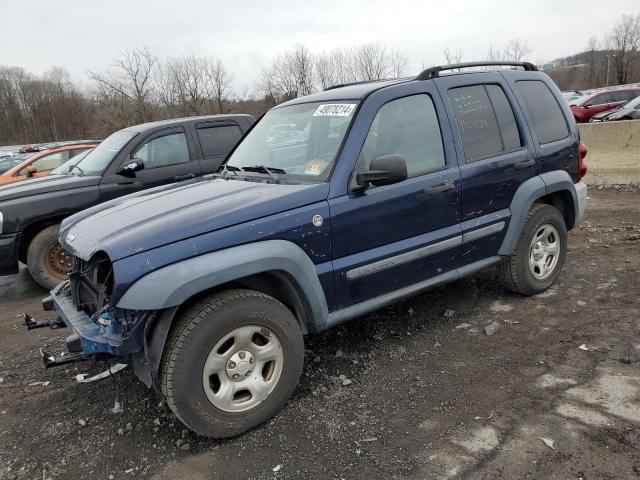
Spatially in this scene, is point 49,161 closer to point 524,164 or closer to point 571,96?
point 524,164

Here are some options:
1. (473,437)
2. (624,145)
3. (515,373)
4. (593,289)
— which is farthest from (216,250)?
(624,145)

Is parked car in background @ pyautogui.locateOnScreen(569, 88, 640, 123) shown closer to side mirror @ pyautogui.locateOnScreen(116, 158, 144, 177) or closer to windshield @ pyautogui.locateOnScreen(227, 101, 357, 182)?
side mirror @ pyautogui.locateOnScreen(116, 158, 144, 177)

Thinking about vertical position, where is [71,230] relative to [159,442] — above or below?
above

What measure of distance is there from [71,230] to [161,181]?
10.2 ft

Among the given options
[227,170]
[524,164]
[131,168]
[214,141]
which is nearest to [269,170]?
[227,170]

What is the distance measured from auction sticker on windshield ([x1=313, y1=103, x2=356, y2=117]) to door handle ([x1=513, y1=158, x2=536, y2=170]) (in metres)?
1.57

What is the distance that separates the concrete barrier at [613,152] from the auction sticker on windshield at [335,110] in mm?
7379

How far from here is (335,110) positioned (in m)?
3.60

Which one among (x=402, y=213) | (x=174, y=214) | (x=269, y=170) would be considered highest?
(x=269, y=170)

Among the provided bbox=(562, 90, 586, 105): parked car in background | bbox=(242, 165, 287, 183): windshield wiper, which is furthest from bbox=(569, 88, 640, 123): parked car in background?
bbox=(242, 165, 287, 183): windshield wiper

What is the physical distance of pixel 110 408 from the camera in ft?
11.0

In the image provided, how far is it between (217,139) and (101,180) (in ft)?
5.42

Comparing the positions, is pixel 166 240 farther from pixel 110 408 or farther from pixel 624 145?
pixel 624 145

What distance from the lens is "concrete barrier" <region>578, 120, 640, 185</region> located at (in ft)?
29.1
